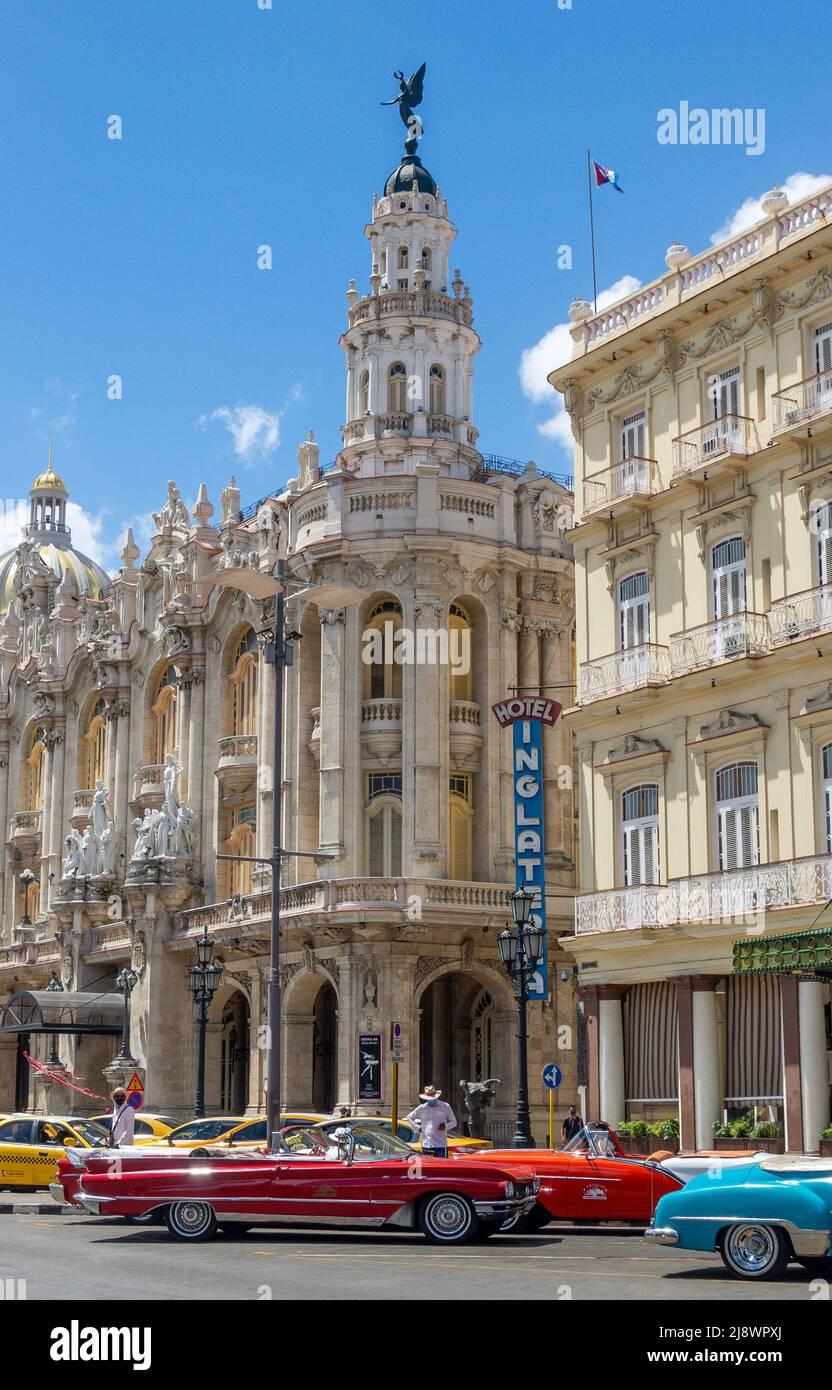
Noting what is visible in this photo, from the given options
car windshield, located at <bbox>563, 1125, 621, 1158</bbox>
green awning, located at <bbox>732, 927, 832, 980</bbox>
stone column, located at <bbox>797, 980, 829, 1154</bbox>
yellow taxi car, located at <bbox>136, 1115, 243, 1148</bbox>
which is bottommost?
yellow taxi car, located at <bbox>136, 1115, 243, 1148</bbox>

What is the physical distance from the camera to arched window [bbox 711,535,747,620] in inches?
1179

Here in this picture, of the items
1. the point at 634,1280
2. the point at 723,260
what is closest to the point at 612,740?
the point at 723,260

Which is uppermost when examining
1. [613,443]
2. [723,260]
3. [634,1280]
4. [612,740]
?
[723,260]

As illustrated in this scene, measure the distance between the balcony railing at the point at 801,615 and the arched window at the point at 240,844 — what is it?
23966 millimetres

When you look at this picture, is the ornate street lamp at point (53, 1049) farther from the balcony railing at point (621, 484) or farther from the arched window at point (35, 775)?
the balcony railing at point (621, 484)

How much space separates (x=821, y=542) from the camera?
28.6m

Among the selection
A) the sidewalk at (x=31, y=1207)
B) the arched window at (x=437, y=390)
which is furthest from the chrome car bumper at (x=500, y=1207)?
the arched window at (x=437, y=390)

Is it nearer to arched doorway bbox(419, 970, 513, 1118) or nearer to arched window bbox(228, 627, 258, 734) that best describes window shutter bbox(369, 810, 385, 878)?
arched doorway bbox(419, 970, 513, 1118)

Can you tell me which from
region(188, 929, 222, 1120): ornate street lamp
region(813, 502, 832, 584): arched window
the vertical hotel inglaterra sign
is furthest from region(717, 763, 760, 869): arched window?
region(188, 929, 222, 1120): ornate street lamp

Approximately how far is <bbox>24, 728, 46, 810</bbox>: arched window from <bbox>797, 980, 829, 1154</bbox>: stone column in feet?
139

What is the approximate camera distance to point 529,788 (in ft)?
134
